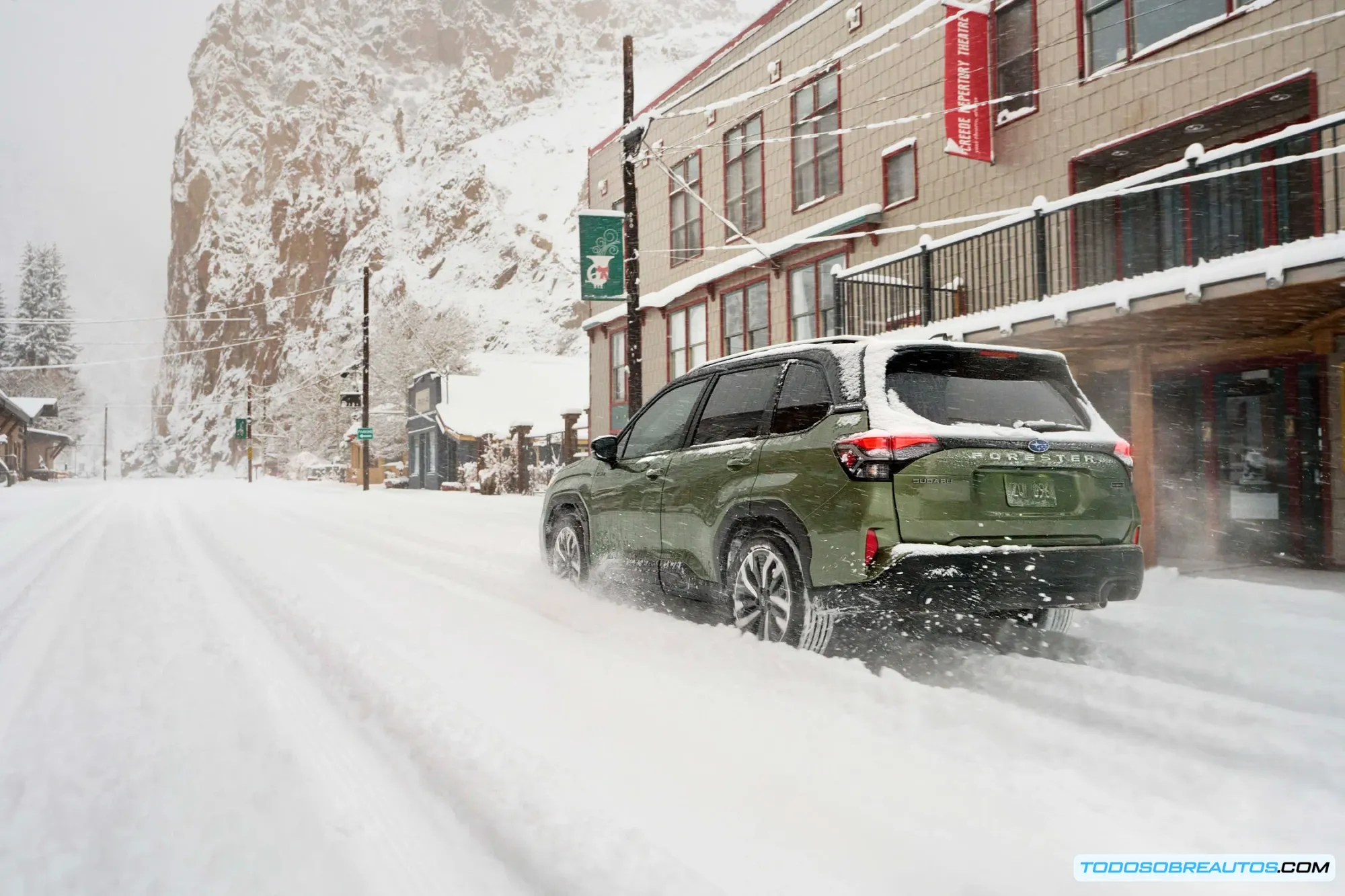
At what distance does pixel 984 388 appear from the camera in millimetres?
5082

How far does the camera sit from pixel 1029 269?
13.1 meters

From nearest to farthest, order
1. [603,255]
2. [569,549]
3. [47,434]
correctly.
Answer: [569,549] → [603,255] → [47,434]

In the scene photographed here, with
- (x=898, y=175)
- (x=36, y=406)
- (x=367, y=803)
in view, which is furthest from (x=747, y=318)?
(x=36, y=406)

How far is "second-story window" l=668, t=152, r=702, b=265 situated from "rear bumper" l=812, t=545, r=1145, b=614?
18.1m

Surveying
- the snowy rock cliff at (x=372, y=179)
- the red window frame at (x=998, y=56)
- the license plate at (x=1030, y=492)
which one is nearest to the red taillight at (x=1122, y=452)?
the license plate at (x=1030, y=492)

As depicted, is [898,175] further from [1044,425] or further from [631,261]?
[1044,425]

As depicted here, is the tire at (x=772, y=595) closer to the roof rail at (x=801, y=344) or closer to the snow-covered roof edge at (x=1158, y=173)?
the roof rail at (x=801, y=344)

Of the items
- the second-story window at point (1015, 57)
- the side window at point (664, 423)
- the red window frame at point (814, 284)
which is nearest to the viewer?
the side window at point (664, 423)

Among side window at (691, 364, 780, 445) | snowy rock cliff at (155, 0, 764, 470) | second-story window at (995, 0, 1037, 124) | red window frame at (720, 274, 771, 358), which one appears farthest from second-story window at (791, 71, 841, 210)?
snowy rock cliff at (155, 0, 764, 470)

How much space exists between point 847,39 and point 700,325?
7.29 meters

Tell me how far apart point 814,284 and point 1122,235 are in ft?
23.2

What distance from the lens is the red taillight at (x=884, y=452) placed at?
4598mm

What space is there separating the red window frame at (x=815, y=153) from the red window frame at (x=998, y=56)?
3589 millimetres

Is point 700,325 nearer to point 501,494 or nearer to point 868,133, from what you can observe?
point 868,133
